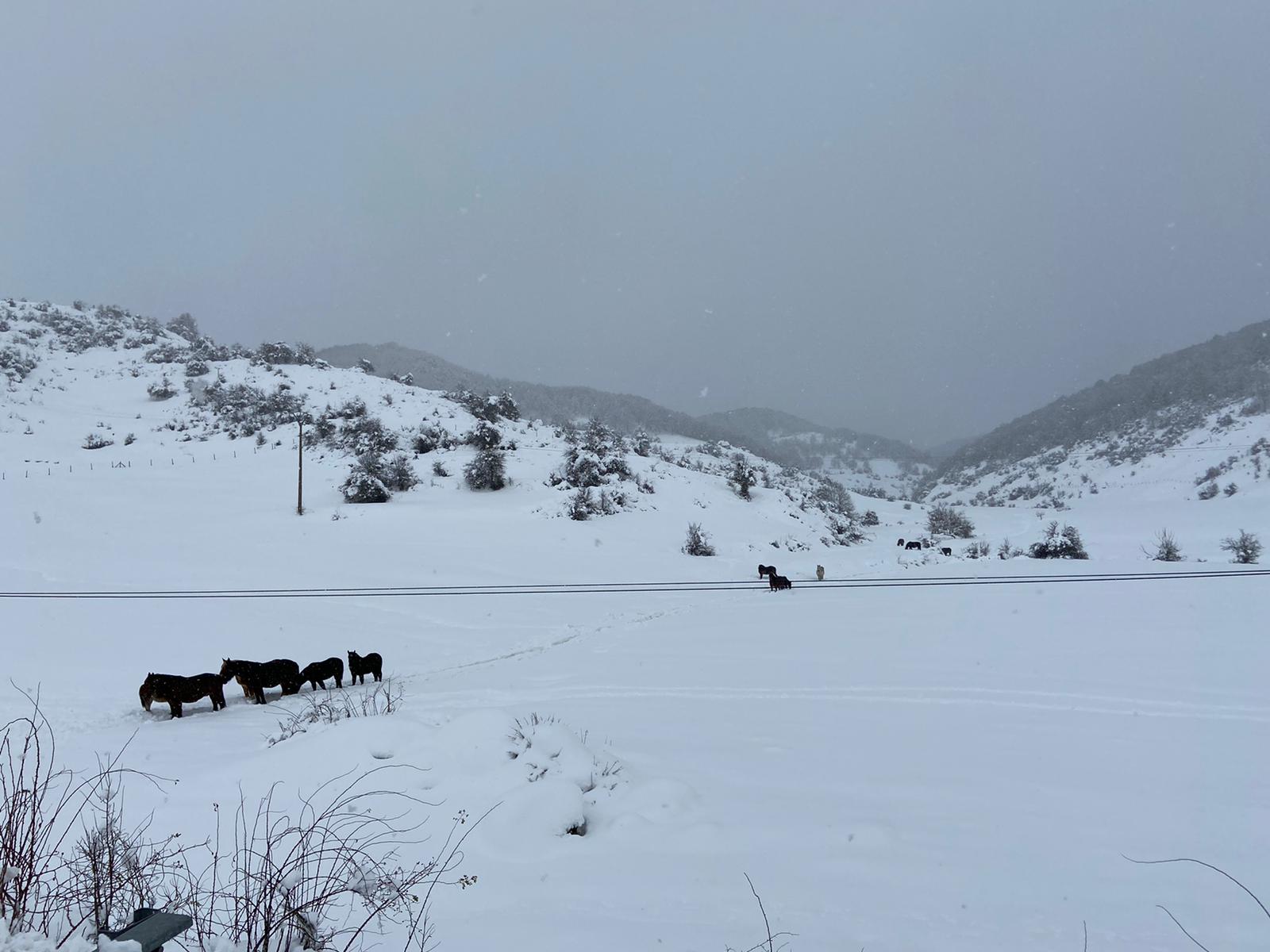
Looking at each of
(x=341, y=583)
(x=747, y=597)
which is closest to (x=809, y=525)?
(x=747, y=597)

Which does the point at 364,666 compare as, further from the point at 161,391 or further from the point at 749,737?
the point at 161,391

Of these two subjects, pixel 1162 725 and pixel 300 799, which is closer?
pixel 300 799

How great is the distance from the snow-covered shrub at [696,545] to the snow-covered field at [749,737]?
17.8 feet

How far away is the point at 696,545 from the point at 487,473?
35.4 ft

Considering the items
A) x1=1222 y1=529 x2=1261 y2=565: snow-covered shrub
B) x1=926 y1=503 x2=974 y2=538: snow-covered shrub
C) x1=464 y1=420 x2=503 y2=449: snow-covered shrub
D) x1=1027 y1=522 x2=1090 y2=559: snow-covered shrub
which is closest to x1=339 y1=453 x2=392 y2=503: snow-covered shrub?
x1=464 y1=420 x2=503 y2=449: snow-covered shrub

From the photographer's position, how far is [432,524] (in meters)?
23.3

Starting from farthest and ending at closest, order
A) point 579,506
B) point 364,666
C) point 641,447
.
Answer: point 641,447, point 579,506, point 364,666

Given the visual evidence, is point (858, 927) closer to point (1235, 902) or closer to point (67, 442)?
point (1235, 902)

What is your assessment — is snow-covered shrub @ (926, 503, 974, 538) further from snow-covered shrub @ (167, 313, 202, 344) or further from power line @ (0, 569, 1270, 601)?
snow-covered shrub @ (167, 313, 202, 344)

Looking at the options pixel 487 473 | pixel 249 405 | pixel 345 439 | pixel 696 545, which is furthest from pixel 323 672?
pixel 249 405

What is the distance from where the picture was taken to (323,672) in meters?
8.91

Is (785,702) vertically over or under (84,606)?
under

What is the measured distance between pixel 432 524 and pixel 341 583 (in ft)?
22.9

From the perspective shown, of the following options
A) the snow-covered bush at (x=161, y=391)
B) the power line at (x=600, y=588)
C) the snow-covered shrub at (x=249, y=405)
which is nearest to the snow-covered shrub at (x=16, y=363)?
the snow-covered bush at (x=161, y=391)
